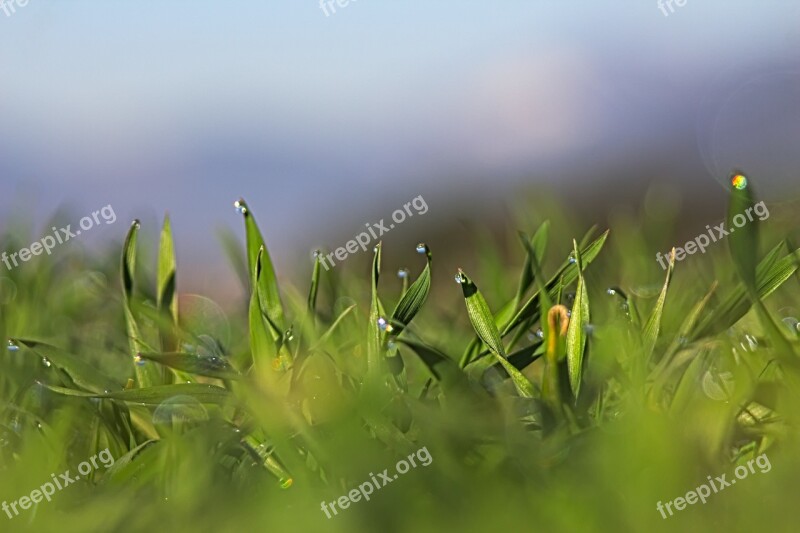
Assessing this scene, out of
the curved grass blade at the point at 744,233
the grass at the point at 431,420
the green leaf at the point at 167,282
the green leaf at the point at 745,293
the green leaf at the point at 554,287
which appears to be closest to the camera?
the grass at the point at 431,420

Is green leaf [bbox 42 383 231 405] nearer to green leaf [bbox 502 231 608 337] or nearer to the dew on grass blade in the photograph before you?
green leaf [bbox 502 231 608 337]

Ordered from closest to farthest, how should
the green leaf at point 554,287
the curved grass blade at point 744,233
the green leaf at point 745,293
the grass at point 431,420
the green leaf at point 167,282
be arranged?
the grass at point 431,420, the curved grass blade at point 744,233, the green leaf at point 745,293, the green leaf at point 554,287, the green leaf at point 167,282

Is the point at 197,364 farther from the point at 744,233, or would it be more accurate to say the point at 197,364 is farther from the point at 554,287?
the point at 744,233

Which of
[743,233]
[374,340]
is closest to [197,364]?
[374,340]

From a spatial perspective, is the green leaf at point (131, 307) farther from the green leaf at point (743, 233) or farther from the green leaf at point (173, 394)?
the green leaf at point (743, 233)

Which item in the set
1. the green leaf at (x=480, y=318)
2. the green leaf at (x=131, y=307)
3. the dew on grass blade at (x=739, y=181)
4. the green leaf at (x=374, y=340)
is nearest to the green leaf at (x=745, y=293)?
the dew on grass blade at (x=739, y=181)

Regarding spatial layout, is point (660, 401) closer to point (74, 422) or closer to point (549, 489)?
point (549, 489)

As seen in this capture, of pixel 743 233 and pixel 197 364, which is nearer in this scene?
pixel 743 233
